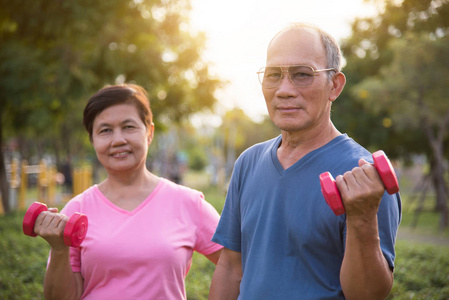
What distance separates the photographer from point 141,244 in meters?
2.67

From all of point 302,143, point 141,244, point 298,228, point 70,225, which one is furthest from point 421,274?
point 70,225

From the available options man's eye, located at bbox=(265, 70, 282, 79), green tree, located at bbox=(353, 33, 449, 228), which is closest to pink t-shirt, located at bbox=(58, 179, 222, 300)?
man's eye, located at bbox=(265, 70, 282, 79)

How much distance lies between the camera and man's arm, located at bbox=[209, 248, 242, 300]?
2328 mm

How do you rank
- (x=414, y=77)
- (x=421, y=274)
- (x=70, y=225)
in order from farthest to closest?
(x=414, y=77) → (x=421, y=274) → (x=70, y=225)

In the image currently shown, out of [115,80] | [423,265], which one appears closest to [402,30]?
[115,80]

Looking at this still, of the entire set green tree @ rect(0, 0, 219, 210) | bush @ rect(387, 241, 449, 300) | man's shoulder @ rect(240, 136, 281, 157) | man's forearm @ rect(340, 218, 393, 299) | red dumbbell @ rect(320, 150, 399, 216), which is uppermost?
green tree @ rect(0, 0, 219, 210)

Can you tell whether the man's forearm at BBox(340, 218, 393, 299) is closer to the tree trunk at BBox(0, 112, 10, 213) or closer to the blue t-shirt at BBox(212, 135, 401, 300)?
the blue t-shirt at BBox(212, 135, 401, 300)

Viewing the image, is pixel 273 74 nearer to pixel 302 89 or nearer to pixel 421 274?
pixel 302 89

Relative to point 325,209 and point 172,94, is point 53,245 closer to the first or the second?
point 325,209

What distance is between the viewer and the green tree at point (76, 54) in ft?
36.3

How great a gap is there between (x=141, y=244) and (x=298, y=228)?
1048mm

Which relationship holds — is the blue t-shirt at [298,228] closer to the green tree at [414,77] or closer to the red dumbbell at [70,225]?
the red dumbbell at [70,225]

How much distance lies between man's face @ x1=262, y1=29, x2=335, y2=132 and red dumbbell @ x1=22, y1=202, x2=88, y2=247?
1.02 m

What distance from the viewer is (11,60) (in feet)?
37.4
